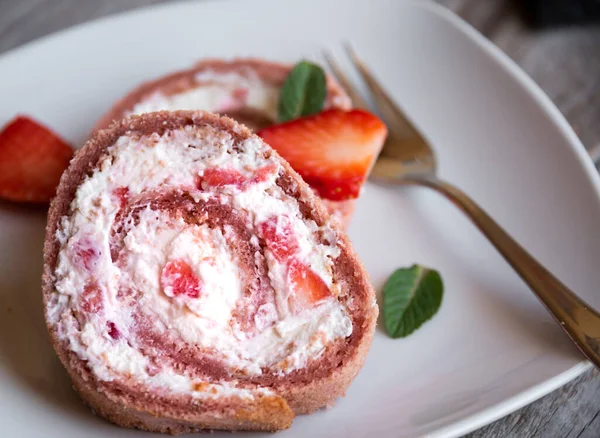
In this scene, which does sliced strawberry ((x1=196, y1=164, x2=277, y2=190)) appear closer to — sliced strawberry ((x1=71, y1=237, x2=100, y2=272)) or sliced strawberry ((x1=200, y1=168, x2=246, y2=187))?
sliced strawberry ((x1=200, y1=168, x2=246, y2=187))

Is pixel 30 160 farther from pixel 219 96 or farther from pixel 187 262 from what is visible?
pixel 187 262

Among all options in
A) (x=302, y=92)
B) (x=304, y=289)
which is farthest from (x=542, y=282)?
(x=302, y=92)

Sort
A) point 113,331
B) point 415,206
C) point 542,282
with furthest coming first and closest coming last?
point 415,206
point 542,282
point 113,331

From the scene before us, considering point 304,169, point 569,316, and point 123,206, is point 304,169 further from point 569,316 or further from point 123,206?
point 569,316

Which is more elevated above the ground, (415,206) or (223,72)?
(223,72)

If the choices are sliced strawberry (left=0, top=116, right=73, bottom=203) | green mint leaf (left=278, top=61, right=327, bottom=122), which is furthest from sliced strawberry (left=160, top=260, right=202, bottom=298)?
green mint leaf (left=278, top=61, right=327, bottom=122)

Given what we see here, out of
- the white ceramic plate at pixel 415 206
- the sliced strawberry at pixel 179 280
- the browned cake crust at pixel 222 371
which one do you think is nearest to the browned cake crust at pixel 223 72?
the white ceramic plate at pixel 415 206

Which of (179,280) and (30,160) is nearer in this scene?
(179,280)
